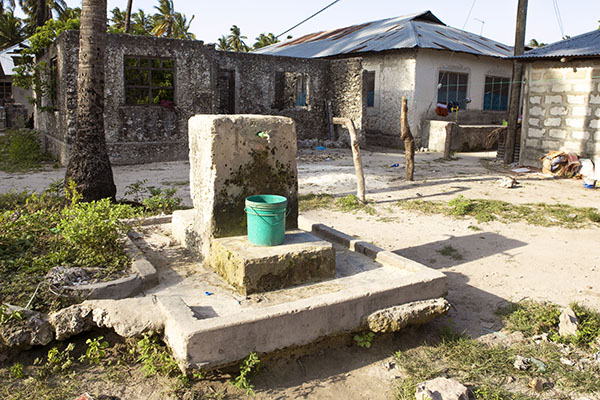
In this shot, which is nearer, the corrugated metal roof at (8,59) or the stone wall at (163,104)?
the stone wall at (163,104)

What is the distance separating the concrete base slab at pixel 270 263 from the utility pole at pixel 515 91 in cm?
1019

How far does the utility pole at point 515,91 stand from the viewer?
12578mm

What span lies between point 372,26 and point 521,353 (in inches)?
775

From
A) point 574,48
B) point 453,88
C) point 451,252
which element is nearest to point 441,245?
point 451,252

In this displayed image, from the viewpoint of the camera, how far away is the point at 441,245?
6.28 m

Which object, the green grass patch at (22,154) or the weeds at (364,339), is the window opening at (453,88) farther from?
the weeds at (364,339)

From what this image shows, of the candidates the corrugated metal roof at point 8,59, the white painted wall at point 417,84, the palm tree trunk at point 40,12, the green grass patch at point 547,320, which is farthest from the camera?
the palm tree trunk at point 40,12

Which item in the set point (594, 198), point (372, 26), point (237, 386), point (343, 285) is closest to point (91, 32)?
point (343, 285)

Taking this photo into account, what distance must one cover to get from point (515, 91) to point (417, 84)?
442 centimetres

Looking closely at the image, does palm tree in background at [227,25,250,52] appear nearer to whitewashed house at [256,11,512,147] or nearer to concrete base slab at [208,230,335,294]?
whitewashed house at [256,11,512,147]

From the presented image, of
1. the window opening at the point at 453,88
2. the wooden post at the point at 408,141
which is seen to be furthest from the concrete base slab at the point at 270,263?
the window opening at the point at 453,88

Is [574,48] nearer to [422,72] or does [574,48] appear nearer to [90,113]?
[422,72]

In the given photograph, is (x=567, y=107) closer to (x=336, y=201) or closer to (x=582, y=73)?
(x=582, y=73)

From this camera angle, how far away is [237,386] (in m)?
3.19
